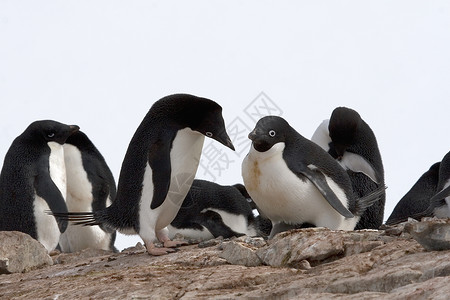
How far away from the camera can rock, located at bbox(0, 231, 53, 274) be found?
626 cm

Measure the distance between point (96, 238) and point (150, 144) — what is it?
3.83m

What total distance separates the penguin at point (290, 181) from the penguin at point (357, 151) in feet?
4.25

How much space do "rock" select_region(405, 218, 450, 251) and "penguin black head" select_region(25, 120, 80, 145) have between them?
5672 mm

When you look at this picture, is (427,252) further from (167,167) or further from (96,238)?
(96,238)

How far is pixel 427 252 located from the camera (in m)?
4.11

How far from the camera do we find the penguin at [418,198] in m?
8.38

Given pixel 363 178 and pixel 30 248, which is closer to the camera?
pixel 30 248

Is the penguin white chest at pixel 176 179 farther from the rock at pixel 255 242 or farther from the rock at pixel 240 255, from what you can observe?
the rock at pixel 240 255

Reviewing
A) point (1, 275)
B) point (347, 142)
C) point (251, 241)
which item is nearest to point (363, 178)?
point (347, 142)

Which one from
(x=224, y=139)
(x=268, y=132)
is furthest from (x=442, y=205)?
(x=224, y=139)

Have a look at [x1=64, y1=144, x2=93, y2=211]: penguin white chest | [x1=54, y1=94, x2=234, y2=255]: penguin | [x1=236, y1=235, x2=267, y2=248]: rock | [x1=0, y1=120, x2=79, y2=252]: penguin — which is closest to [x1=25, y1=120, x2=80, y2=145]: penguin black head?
[x1=0, y1=120, x2=79, y2=252]: penguin

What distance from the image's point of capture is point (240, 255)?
4.86 m

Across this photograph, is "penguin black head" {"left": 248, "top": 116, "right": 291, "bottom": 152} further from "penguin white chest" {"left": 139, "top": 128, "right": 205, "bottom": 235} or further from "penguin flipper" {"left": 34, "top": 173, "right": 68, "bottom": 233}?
"penguin flipper" {"left": 34, "top": 173, "right": 68, "bottom": 233}

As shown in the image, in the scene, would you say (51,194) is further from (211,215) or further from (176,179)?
(176,179)
